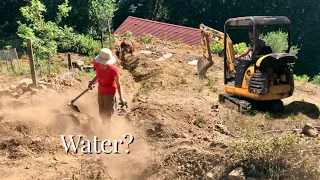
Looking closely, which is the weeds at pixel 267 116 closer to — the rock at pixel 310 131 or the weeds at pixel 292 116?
the weeds at pixel 292 116

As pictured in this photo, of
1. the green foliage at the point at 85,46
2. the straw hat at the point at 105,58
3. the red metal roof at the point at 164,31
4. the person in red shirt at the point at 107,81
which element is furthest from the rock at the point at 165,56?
the straw hat at the point at 105,58

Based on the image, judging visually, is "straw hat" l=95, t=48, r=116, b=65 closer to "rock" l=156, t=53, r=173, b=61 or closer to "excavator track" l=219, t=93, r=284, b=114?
"excavator track" l=219, t=93, r=284, b=114

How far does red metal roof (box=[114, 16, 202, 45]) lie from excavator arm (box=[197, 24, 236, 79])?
7.78 metres

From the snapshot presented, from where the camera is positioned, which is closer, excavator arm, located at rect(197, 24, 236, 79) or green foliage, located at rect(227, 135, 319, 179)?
green foliage, located at rect(227, 135, 319, 179)

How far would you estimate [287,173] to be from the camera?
439 cm

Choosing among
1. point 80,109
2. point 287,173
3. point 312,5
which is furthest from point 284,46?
point 287,173

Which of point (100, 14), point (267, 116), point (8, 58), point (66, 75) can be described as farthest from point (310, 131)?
point (100, 14)

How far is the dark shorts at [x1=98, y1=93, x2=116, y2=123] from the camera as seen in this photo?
253 inches

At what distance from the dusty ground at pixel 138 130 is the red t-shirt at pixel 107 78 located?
864 mm

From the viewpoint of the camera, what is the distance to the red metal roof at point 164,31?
1886cm

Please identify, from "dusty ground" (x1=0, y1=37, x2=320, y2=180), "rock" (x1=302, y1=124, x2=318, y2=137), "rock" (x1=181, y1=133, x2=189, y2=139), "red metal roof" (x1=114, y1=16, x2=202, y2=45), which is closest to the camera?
"dusty ground" (x1=0, y1=37, x2=320, y2=180)

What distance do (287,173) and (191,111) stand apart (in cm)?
335

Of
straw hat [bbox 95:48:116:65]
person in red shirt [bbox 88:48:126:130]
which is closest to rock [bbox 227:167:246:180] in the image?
person in red shirt [bbox 88:48:126:130]

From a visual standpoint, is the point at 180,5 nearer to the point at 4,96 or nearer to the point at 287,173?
the point at 4,96
